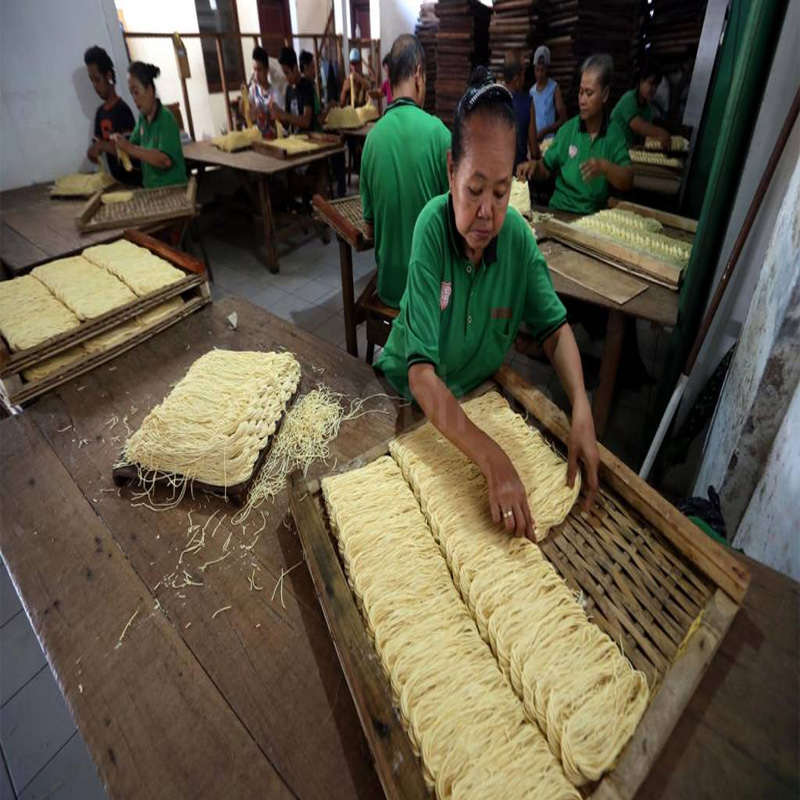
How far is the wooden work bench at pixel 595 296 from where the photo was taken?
2.46 meters

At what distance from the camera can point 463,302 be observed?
5.56 ft

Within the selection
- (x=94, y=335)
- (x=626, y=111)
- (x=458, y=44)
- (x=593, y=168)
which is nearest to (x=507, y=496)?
(x=94, y=335)

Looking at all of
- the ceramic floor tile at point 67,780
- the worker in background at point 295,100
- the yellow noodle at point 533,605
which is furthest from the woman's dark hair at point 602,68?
the worker in background at point 295,100

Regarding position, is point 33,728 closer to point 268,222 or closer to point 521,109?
point 268,222

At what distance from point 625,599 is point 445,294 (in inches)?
42.3

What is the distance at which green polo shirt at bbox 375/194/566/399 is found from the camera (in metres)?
1.59

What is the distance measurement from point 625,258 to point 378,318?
5.39 feet

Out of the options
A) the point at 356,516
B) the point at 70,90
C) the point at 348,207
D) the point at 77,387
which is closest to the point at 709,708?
the point at 356,516

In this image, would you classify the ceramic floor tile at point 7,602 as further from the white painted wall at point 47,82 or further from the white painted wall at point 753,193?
the white painted wall at point 47,82

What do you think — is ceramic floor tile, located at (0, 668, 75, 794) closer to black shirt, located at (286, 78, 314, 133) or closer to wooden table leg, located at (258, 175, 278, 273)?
wooden table leg, located at (258, 175, 278, 273)

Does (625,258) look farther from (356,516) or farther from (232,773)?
(232,773)

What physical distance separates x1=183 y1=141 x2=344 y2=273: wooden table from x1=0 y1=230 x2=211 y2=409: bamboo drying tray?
113 inches

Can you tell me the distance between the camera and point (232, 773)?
0.96m

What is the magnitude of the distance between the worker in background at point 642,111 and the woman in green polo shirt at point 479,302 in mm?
3697
